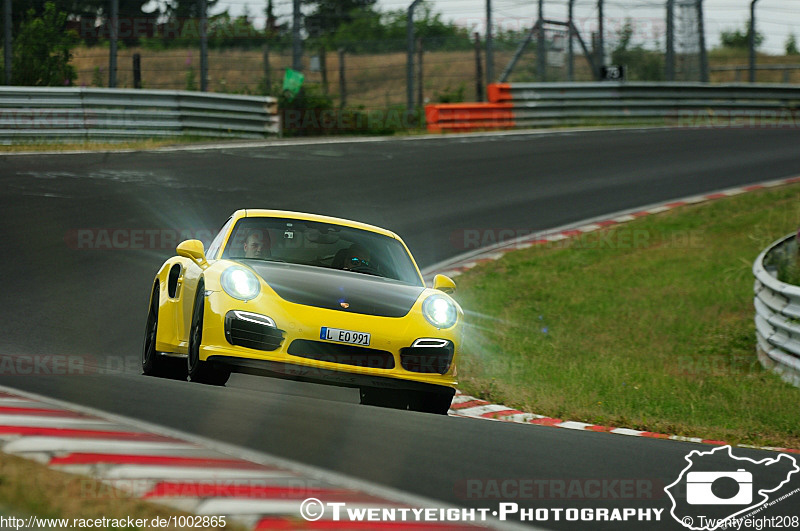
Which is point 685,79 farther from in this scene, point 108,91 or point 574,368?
point 574,368

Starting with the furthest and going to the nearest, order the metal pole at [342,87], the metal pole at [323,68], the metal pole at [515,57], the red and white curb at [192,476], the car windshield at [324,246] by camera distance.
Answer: the metal pole at [515,57], the metal pole at [342,87], the metal pole at [323,68], the car windshield at [324,246], the red and white curb at [192,476]

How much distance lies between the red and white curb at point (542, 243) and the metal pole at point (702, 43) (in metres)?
8.43

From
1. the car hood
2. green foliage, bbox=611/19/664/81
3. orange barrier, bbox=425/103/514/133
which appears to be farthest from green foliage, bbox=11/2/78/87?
the car hood

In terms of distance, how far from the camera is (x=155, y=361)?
23.9ft

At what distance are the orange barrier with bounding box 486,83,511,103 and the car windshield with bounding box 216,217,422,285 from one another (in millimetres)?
16659

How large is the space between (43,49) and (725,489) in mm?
18199

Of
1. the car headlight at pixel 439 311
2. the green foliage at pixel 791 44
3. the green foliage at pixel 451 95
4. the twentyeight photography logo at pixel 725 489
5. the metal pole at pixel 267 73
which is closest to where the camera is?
the twentyeight photography logo at pixel 725 489

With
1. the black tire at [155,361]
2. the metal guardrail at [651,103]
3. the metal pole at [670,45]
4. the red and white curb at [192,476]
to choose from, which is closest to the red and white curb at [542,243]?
the black tire at [155,361]

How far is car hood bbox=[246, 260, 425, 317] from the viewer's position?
6320mm

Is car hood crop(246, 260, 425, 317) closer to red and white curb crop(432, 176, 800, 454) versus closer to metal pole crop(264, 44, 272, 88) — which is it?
red and white curb crop(432, 176, 800, 454)

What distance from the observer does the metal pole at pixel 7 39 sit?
18844mm

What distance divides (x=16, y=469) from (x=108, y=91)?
15.8m

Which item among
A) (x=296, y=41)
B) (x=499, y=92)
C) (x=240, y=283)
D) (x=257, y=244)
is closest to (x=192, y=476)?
(x=240, y=283)

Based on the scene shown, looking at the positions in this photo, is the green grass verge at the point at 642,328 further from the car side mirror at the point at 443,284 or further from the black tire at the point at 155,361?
the black tire at the point at 155,361
